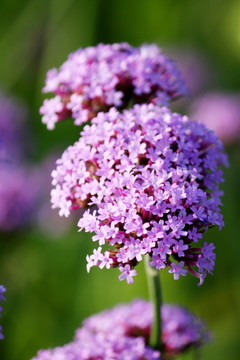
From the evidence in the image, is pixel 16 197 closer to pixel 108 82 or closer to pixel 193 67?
pixel 108 82

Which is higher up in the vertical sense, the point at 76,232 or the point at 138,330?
the point at 76,232

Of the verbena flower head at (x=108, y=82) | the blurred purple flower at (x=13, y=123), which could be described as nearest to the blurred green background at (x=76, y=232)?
the blurred purple flower at (x=13, y=123)

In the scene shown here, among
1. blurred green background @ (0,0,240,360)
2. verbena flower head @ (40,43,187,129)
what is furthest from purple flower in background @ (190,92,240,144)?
verbena flower head @ (40,43,187,129)

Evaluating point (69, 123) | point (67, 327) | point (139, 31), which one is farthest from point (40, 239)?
point (139, 31)

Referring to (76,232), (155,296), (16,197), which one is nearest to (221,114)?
(76,232)

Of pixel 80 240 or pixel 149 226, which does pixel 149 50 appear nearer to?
pixel 149 226

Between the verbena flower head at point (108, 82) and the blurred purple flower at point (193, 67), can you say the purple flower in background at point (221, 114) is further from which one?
the verbena flower head at point (108, 82)
